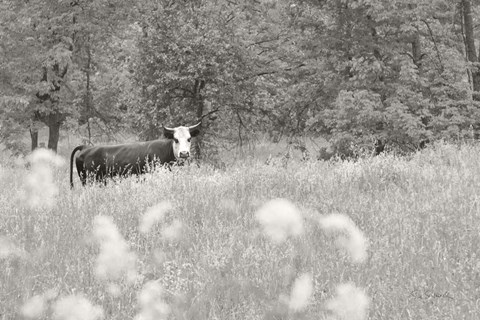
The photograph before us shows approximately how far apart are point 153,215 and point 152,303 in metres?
1.98

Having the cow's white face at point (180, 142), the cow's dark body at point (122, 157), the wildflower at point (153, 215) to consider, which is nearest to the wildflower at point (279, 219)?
the wildflower at point (153, 215)

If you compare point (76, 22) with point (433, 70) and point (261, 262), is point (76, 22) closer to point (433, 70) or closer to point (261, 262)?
point (433, 70)

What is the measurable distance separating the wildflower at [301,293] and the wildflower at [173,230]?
1.50 metres

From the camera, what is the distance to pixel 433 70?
19844 mm

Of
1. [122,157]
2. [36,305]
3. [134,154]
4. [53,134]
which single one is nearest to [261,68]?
[53,134]

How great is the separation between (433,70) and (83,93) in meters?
15.9

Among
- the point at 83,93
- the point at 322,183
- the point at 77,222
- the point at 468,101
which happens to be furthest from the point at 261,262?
the point at 83,93

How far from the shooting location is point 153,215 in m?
5.91

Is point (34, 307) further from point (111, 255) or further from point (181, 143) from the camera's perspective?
point (181, 143)

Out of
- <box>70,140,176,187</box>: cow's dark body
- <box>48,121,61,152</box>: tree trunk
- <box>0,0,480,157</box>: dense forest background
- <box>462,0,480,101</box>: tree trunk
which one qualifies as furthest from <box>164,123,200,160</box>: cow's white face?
<box>48,121,61,152</box>: tree trunk

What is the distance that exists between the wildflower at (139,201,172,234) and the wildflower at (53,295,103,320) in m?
1.53

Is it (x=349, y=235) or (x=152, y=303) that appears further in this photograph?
(x=349, y=235)

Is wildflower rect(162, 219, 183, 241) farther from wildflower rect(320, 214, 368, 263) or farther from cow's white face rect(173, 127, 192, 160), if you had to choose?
cow's white face rect(173, 127, 192, 160)

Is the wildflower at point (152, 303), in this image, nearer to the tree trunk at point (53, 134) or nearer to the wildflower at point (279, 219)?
the wildflower at point (279, 219)
